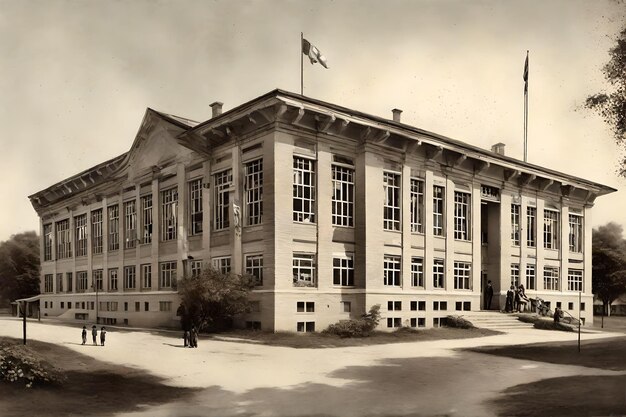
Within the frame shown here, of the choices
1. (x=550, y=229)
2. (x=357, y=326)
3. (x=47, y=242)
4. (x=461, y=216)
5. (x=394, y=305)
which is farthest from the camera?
(x=47, y=242)

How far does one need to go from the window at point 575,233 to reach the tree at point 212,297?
3109 centimetres

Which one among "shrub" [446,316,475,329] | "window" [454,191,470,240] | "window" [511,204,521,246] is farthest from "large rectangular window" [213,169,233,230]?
"window" [511,204,521,246]

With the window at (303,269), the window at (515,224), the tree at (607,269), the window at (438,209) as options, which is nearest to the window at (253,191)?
the window at (303,269)

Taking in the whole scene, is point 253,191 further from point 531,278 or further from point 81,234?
point 81,234

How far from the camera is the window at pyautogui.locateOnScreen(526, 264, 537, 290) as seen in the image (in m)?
44.0

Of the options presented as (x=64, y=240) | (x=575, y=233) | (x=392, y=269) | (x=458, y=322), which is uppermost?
(x=575, y=233)

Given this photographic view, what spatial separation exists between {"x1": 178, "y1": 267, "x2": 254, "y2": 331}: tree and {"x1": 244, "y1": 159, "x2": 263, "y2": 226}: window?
3581 mm

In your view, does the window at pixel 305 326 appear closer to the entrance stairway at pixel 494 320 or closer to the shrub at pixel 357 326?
the shrub at pixel 357 326

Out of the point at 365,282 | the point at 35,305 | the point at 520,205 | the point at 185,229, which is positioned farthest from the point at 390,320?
the point at 35,305

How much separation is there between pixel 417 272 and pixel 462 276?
16.7 ft

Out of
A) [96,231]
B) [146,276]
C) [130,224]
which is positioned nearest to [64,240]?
[96,231]

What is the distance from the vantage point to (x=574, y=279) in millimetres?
47312

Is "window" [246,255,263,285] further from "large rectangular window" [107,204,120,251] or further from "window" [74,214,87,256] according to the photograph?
"window" [74,214,87,256]

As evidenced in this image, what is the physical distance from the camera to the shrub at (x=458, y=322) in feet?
113
